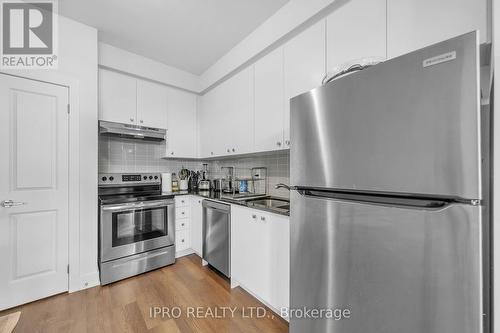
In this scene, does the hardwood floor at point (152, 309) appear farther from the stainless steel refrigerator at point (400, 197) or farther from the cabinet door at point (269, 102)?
the cabinet door at point (269, 102)

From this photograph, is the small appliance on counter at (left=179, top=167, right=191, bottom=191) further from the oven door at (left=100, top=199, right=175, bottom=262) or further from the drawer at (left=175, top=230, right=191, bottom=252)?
the drawer at (left=175, top=230, right=191, bottom=252)

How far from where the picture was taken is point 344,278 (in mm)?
849

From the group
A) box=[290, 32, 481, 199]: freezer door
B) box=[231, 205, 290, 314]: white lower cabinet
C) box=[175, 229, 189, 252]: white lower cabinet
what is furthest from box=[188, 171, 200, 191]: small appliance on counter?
box=[290, 32, 481, 199]: freezer door

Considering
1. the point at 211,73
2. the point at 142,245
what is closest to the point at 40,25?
the point at 211,73

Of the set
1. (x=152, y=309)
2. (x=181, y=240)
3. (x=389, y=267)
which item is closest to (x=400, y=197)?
(x=389, y=267)

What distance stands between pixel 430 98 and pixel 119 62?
2952mm

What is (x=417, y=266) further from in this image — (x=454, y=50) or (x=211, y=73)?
(x=211, y=73)

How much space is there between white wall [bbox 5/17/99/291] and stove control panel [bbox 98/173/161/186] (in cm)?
38

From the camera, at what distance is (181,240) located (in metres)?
2.70

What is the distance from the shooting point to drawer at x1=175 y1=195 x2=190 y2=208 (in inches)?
105

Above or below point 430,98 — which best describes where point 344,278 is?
below

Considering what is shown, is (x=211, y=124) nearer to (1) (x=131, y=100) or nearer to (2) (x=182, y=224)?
(1) (x=131, y=100)

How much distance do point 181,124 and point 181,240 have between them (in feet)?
5.37

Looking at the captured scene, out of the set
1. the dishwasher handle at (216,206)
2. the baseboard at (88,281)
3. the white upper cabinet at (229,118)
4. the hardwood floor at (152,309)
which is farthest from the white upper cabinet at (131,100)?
the hardwood floor at (152,309)
